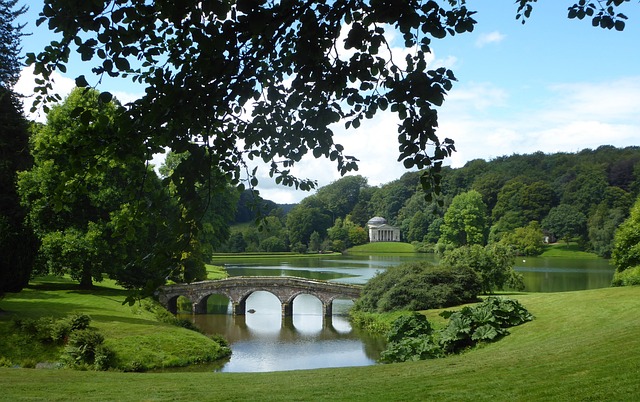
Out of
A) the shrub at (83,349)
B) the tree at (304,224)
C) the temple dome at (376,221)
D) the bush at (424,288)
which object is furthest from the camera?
the temple dome at (376,221)

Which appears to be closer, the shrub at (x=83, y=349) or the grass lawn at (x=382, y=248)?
the shrub at (x=83, y=349)

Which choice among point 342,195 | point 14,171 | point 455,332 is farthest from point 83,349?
point 342,195

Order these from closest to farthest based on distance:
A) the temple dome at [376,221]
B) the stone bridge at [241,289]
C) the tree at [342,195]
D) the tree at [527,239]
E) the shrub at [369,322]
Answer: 1. the shrub at [369,322]
2. the stone bridge at [241,289]
3. the tree at [527,239]
4. the temple dome at [376,221]
5. the tree at [342,195]

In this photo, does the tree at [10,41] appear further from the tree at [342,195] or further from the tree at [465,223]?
the tree at [342,195]

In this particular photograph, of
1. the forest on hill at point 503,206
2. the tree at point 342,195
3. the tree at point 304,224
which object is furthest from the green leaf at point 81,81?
the tree at point 342,195

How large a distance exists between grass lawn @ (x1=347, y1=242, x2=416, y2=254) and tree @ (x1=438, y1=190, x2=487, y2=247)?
18.9m

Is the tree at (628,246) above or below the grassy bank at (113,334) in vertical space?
above

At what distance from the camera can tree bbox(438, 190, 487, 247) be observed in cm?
8269

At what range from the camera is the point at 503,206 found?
95.4 meters

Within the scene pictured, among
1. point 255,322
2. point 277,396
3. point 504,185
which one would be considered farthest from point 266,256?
point 277,396

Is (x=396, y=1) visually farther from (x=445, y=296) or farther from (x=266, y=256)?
(x=266, y=256)

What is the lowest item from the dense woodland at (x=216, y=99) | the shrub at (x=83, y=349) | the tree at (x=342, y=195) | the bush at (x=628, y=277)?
the shrub at (x=83, y=349)

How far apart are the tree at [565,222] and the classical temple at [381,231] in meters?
35.1

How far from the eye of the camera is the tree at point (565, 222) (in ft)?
286
